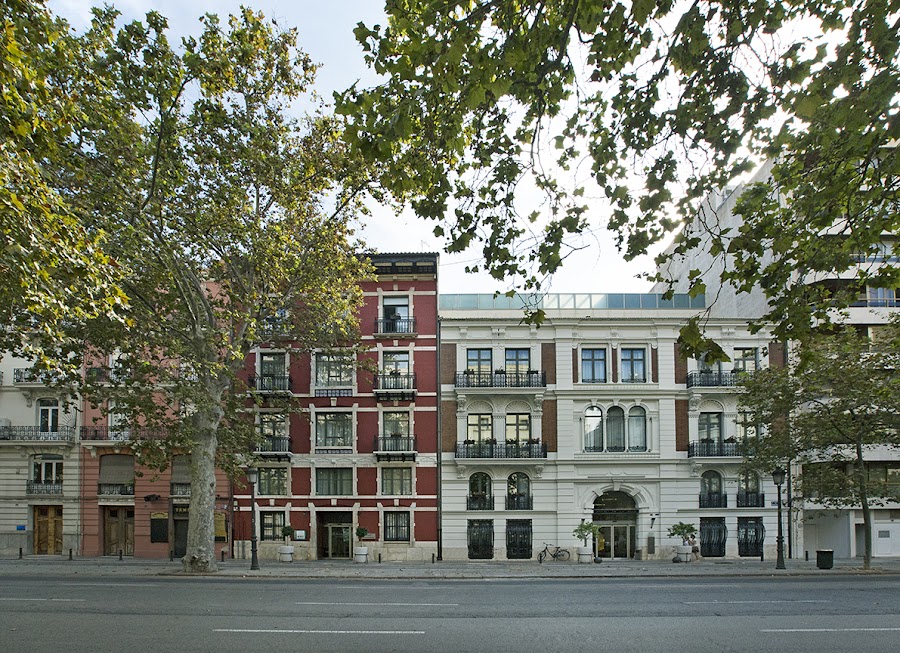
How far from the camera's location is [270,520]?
103ft

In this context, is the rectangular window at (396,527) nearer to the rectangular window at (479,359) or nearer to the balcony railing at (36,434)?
the rectangular window at (479,359)

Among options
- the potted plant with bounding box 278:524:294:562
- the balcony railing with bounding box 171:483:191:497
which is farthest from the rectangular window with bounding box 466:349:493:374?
the balcony railing with bounding box 171:483:191:497

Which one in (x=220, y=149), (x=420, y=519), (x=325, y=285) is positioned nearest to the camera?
(x=220, y=149)

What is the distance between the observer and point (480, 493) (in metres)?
31.5

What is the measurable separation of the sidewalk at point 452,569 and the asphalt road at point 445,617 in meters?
3.20

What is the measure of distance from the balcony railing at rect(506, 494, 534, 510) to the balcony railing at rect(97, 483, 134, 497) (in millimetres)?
16728

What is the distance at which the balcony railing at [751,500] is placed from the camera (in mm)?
31156

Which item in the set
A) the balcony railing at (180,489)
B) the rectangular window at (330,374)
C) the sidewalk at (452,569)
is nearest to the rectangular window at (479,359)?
the rectangular window at (330,374)

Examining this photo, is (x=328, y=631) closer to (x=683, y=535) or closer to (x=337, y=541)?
(x=337, y=541)

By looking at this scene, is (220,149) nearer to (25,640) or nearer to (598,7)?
(25,640)

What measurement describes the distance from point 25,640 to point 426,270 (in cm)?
2260

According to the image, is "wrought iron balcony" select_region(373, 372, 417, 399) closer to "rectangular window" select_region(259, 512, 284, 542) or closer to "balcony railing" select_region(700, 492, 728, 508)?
"rectangular window" select_region(259, 512, 284, 542)

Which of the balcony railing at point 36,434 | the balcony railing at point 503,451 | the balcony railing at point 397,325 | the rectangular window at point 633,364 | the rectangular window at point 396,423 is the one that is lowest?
the balcony railing at point 503,451

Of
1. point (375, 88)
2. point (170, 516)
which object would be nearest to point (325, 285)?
point (170, 516)
